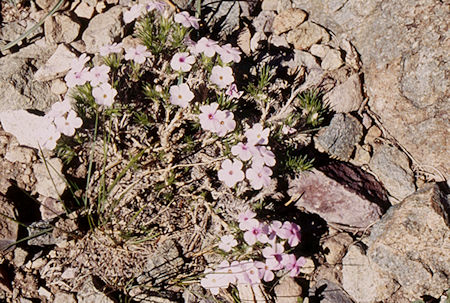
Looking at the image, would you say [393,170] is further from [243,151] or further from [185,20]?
[185,20]

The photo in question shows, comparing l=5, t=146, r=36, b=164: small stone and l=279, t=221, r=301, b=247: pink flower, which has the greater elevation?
l=5, t=146, r=36, b=164: small stone

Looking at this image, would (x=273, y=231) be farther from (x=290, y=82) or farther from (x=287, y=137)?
(x=290, y=82)

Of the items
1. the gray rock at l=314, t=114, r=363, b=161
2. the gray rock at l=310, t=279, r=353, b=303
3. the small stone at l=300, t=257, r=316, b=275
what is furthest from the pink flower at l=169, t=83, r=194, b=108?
the gray rock at l=310, t=279, r=353, b=303

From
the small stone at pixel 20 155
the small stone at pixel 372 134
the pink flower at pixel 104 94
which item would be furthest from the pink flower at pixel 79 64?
the small stone at pixel 372 134

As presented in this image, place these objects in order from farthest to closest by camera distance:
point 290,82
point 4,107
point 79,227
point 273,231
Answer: point 290,82
point 4,107
point 79,227
point 273,231

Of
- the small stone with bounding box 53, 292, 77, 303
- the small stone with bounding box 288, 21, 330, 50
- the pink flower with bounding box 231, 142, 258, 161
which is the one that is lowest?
the small stone with bounding box 53, 292, 77, 303

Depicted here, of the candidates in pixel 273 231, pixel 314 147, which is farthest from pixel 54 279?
pixel 314 147

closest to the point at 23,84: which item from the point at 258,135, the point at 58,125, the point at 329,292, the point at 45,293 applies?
the point at 58,125

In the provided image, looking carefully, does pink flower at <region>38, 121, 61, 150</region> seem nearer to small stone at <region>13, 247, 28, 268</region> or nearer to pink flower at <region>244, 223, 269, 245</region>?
small stone at <region>13, 247, 28, 268</region>
